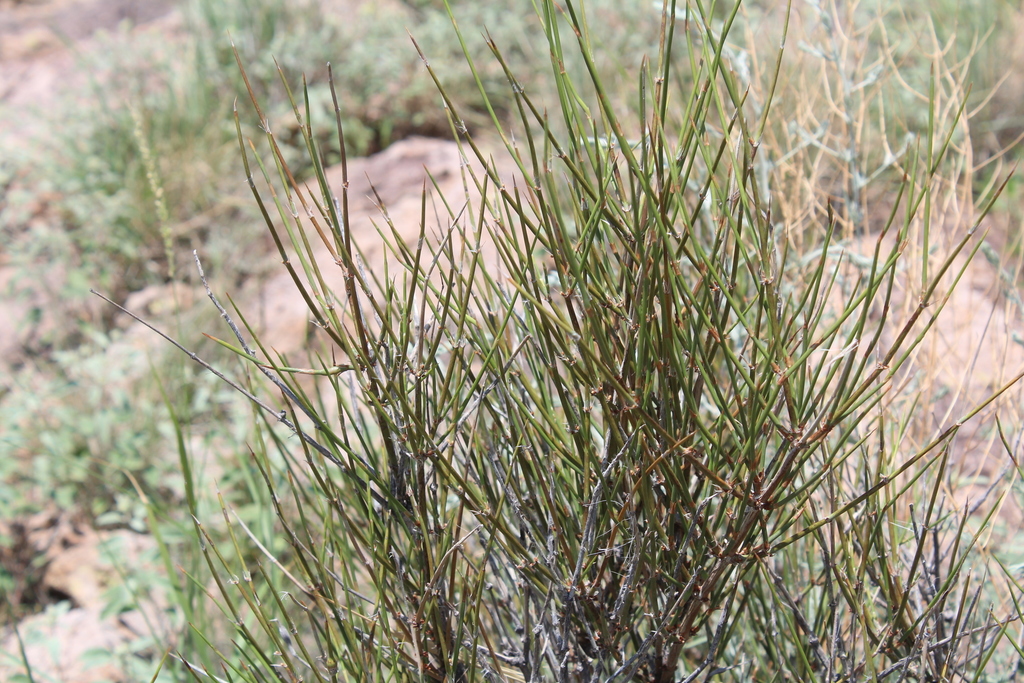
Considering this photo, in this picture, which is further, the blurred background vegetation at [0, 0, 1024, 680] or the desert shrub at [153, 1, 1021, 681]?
the blurred background vegetation at [0, 0, 1024, 680]

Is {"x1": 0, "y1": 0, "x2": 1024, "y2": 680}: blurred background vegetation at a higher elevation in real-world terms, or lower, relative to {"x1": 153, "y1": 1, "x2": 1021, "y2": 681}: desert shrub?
higher

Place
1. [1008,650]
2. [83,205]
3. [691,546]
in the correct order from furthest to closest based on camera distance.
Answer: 1. [83,205]
2. [1008,650]
3. [691,546]

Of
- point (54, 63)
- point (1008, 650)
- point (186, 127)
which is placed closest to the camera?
point (1008, 650)

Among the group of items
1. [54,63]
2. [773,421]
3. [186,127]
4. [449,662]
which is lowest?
[449,662]

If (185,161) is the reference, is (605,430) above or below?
below

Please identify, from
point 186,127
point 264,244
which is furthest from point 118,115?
point 264,244

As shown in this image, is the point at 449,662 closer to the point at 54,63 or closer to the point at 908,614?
the point at 908,614

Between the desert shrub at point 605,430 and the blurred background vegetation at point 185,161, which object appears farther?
the blurred background vegetation at point 185,161

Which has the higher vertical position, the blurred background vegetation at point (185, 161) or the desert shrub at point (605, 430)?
the blurred background vegetation at point (185, 161)

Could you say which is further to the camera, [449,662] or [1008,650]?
[1008,650]

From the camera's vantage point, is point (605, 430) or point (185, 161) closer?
point (605, 430)

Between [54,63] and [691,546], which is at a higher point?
[54,63]
